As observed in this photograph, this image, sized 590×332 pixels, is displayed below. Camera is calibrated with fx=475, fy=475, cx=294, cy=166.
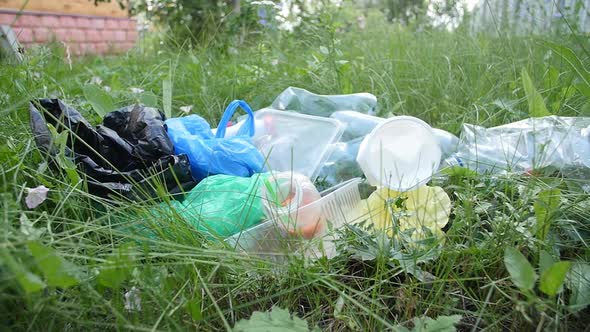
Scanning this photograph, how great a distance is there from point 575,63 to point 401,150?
489 mm

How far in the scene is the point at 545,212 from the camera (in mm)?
953

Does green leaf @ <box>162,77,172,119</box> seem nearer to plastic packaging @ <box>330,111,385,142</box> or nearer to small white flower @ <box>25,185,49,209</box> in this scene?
plastic packaging @ <box>330,111,385,142</box>

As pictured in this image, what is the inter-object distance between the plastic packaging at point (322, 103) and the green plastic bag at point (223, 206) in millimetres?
630

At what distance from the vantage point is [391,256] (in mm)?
945

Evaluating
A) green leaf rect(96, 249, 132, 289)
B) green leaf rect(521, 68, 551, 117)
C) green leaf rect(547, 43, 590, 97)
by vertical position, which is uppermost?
green leaf rect(547, 43, 590, 97)

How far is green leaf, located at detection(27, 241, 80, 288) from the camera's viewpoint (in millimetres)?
687

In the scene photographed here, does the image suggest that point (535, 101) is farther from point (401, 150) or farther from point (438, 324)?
point (438, 324)

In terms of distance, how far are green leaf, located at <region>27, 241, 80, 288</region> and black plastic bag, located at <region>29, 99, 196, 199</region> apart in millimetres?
512

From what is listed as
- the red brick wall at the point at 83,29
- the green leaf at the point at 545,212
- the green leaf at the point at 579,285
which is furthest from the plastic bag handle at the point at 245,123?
the red brick wall at the point at 83,29

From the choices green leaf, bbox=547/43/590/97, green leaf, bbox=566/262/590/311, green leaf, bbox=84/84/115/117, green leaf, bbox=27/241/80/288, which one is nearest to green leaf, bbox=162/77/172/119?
green leaf, bbox=84/84/115/117

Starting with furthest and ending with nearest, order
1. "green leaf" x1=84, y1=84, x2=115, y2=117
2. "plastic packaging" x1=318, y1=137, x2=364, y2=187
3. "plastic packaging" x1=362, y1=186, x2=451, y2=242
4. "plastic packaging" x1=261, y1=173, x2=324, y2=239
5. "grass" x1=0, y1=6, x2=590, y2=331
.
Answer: "green leaf" x1=84, y1=84, x2=115, y2=117
"plastic packaging" x1=318, y1=137, x2=364, y2=187
"plastic packaging" x1=261, y1=173, x2=324, y2=239
"plastic packaging" x1=362, y1=186, x2=451, y2=242
"grass" x1=0, y1=6, x2=590, y2=331

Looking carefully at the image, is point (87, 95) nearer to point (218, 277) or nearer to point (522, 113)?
point (218, 277)

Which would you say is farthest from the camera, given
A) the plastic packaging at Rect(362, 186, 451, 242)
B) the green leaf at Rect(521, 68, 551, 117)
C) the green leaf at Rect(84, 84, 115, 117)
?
the green leaf at Rect(84, 84, 115, 117)

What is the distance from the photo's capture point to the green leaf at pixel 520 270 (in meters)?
0.73
